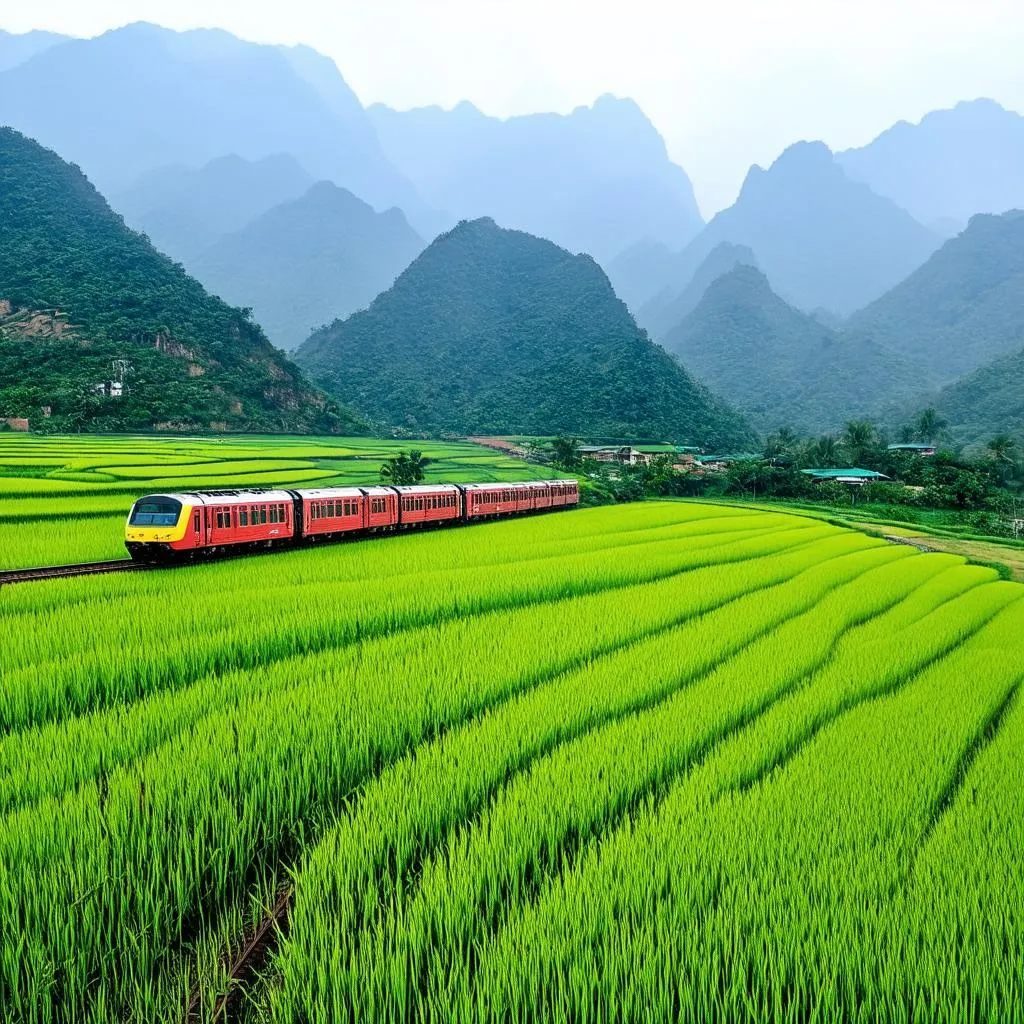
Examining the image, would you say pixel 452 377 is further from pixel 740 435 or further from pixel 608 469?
pixel 608 469

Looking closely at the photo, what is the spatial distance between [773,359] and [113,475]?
447 ft

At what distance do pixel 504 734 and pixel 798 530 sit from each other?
2312 cm

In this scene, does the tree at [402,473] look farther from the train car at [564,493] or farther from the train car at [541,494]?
the train car at [564,493]

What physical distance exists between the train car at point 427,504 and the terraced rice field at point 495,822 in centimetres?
1355

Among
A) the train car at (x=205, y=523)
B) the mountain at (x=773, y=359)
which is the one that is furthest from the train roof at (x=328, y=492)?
the mountain at (x=773, y=359)

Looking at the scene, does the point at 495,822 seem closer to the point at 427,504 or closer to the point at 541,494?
the point at 427,504

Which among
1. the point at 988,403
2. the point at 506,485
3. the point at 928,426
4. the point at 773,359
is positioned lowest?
the point at 506,485

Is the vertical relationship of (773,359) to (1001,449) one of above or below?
above

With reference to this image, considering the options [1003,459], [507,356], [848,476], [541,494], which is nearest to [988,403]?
[1003,459]

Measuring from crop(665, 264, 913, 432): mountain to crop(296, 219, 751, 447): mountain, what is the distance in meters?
31.2

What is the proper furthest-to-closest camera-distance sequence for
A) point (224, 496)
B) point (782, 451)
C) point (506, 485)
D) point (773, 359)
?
point (773, 359) < point (782, 451) < point (506, 485) < point (224, 496)

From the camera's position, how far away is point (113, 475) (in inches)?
957

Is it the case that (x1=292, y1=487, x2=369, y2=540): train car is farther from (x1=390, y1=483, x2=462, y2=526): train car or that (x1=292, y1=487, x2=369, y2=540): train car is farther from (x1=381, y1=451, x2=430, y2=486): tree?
(x1=381, y1=451, x2=430, y2=486): tree

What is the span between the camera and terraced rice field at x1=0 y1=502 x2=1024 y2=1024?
262 cm
